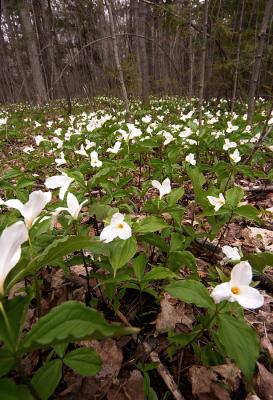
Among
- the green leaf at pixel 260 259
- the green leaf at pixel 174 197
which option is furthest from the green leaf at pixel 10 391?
the green leaf at pixel 174 197

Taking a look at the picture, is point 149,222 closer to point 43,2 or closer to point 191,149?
point 191,149

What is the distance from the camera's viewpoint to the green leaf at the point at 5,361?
646mm

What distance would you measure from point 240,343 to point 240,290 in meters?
0.14

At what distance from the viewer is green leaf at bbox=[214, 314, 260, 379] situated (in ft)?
2.64

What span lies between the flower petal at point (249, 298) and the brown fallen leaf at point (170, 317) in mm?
547

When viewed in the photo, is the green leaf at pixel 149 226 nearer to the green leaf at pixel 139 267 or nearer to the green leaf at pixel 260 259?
the green leaf at pixel 139 267

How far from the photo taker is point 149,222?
48.3 inches

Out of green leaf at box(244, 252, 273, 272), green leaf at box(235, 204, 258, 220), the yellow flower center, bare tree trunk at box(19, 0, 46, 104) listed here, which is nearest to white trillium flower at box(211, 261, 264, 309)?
the yellow flower center

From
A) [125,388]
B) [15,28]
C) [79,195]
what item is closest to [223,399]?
[125,388]

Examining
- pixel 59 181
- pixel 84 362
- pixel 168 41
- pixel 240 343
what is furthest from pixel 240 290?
pixel 168 41

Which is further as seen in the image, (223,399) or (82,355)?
(223,399)

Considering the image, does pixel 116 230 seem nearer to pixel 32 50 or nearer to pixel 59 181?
pixel 59 181

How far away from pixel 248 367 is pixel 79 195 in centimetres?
113

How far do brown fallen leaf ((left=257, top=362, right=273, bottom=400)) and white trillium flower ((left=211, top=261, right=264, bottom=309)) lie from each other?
489 millimetres
